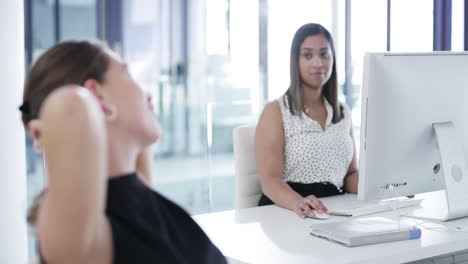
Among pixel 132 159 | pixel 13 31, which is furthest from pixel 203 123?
pixel 132 159

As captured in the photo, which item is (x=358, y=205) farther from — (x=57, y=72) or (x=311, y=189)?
(x=57, y=72)

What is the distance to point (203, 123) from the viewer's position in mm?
4445

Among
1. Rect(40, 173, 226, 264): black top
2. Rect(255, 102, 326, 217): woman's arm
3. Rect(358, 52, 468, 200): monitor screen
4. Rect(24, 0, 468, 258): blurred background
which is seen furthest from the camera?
Rect(24, 0, 468, 258): blurred background

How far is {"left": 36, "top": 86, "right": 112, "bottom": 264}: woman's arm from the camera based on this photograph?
2.60 ft

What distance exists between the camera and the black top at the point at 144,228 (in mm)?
989

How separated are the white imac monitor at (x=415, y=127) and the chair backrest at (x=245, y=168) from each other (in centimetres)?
78

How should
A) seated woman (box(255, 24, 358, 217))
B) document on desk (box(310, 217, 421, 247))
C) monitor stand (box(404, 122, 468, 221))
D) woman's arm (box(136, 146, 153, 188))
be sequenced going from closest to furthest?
woman's arm (box(136, 146, 153, 188)) → document on desk (box(310, 217, 421, 247)) → monitor stand (box(404, 122, 468, 221)) → seated woman (box(255, 24, 358, 217))

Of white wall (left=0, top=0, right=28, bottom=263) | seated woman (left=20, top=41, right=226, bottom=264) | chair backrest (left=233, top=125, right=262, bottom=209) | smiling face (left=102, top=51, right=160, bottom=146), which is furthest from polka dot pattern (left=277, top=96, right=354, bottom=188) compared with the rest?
smiling face (left=102, top=51, right=160, bottom=146)

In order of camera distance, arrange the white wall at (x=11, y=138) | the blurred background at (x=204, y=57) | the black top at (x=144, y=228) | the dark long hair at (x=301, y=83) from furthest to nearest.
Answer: the blurred background at (x=204, y=57), the white wall at (x=11, y=138), the dark long hair at (x=301, y=83), the black top at (x=144, y=228)

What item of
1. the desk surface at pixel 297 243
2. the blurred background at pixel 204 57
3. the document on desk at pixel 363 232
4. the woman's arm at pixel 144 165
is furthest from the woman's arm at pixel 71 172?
the blurred background at pixel 204 57

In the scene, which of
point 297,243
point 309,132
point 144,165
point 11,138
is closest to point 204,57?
point 11,138

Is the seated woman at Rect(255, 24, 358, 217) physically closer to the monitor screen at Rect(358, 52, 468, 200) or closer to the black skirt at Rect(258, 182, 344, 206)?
the black skirt at Rect(258, 182, 344, 206)

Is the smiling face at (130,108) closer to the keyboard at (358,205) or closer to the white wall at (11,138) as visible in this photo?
the keyboard at (358,205)

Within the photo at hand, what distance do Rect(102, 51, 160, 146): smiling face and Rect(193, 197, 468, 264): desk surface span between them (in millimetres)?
688
